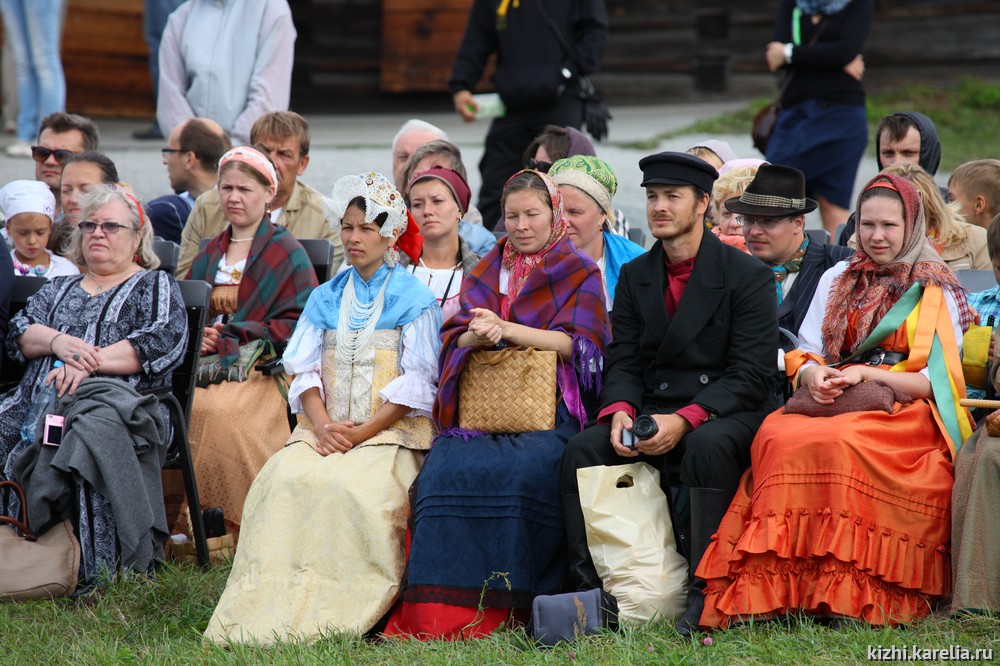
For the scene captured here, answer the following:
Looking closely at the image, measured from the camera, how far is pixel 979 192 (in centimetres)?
514

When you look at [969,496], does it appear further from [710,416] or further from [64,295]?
[64,295]

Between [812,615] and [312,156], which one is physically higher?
[312,156]

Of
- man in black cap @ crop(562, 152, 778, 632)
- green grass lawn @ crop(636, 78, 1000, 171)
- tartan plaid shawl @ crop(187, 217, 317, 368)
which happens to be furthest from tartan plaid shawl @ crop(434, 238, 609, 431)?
green grass lawn @ crop(636, 78, 1000, 171)

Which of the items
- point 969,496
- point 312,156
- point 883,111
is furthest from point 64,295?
point 883,111

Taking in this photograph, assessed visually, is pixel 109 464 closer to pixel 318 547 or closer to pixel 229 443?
pixel 229 443

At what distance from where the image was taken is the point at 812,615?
3748 mm

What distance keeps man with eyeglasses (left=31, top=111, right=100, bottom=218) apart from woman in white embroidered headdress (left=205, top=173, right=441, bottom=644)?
2.44 metres

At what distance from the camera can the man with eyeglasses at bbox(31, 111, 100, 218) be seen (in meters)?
6.54

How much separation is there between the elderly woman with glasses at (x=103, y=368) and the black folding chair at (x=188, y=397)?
2.4 inches

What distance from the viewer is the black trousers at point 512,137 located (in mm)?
7379

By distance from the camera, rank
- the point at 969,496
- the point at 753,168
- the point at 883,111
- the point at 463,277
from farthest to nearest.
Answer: the point at 883,111 → the point at 753,168 → the point at 463,277 → the point at 969,496

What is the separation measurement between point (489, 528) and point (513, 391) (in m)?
0.50

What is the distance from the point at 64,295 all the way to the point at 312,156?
5.62 metres

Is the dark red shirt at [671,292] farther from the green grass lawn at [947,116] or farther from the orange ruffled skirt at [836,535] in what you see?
the green grass lawn at [947,116]
